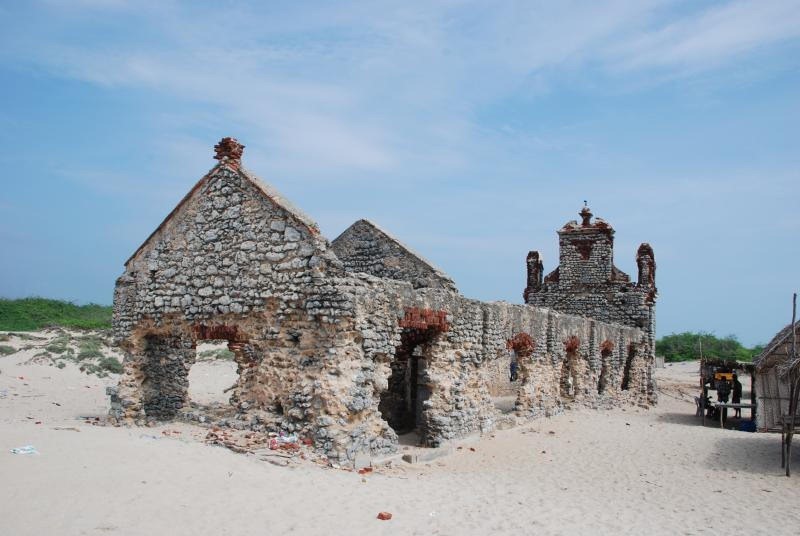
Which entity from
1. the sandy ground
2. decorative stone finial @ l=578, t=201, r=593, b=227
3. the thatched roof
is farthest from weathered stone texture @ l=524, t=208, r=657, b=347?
the sandy ground

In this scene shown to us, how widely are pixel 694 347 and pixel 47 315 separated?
4139 centimetres

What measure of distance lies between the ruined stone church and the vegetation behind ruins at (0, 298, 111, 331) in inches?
806

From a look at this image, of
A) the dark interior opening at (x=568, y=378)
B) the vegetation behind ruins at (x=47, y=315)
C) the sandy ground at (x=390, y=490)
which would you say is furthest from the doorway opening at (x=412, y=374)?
the vegetation behind ruins at (x=47, y=315)

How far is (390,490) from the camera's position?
26.7 feet

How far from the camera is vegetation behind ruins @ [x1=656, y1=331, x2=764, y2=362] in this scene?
148 ft

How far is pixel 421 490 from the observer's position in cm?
844

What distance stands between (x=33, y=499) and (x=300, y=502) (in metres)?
2.55

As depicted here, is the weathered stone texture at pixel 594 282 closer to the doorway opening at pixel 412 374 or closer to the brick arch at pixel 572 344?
the brick arch at pixel 572 344

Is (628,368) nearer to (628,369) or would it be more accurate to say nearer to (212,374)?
(628,369)

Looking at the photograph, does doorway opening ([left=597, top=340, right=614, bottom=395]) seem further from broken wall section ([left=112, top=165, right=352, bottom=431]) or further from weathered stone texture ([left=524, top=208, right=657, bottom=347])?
broken wall section ([left=112, top=165, right=352, bottom=431])

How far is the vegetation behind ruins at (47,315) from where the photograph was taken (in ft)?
103

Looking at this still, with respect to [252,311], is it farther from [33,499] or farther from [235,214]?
[33,499]

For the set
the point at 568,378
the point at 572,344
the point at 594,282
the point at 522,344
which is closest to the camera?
the point at 522,344

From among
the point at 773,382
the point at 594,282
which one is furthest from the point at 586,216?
the point at 773,382
